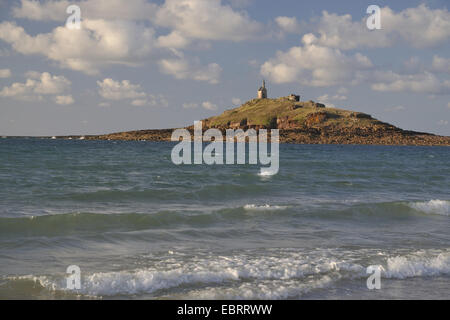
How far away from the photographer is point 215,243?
448 inches

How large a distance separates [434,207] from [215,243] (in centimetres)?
1103

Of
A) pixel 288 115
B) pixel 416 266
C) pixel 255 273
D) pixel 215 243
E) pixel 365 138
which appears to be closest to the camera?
pixel 255 273

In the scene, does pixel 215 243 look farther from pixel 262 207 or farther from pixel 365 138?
pixel 365 138

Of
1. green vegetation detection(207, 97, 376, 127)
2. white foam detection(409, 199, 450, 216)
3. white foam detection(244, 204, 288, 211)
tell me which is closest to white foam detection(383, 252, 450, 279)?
white foam detection(244, 204, 288, 211)

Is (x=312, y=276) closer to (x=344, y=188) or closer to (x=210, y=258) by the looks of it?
(x=210, y=258)

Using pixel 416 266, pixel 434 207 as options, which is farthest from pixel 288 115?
pixel 416 266

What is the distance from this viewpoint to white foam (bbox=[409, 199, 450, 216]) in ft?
57.0

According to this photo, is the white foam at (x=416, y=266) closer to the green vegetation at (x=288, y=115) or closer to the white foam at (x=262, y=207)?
the white foam at (x=262, y=207)

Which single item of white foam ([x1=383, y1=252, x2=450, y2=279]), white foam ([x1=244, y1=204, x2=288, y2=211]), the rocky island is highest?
the rocky island

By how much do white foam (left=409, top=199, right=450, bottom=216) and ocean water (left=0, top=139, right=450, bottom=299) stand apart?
50mm

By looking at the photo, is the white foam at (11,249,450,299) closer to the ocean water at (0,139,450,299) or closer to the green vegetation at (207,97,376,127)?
the ocean water at (0,139,450,299)

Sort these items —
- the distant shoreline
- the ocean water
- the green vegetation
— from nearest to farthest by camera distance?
the ocean water
the distant shoreline
the green vegetation

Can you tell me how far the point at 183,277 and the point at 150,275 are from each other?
0.62 metres

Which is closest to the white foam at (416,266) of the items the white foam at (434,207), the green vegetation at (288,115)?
the white foam at (434,207)
